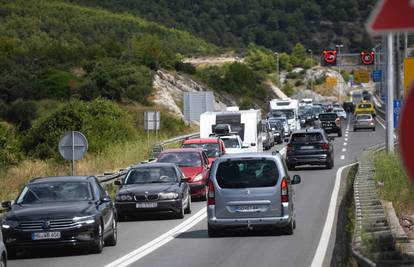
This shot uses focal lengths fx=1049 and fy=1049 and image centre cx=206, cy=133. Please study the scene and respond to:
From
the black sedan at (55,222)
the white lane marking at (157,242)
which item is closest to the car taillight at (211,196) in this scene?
the white lane marking at (157,242)

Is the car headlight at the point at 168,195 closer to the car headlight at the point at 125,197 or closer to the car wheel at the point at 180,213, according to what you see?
the car wheel at the point at 180,213

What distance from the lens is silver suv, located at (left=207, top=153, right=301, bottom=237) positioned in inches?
776

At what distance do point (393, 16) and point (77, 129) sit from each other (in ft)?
157

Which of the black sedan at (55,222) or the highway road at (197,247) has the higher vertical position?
the black sedan at (55,222)

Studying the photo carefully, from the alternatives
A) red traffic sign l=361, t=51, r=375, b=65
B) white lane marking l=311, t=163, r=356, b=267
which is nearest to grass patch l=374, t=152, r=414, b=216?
white lane marking l=311, t=163, r=356, b=267

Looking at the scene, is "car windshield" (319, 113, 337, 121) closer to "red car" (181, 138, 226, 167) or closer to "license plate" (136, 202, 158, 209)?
"red car" (181, 138, 226, 167)

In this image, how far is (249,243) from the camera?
19094 mm

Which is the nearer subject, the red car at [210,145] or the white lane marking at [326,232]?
the white lane marking at [326,232]

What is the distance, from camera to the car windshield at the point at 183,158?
30.9 metres

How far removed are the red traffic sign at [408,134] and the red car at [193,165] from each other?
2445 centimetres

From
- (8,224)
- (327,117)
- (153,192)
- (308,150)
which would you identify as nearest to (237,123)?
(308,150)

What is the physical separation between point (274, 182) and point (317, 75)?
165 meters

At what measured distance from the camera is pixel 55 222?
1753 centimetres

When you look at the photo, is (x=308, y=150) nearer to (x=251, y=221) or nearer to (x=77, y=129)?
(x=77, y=129)
